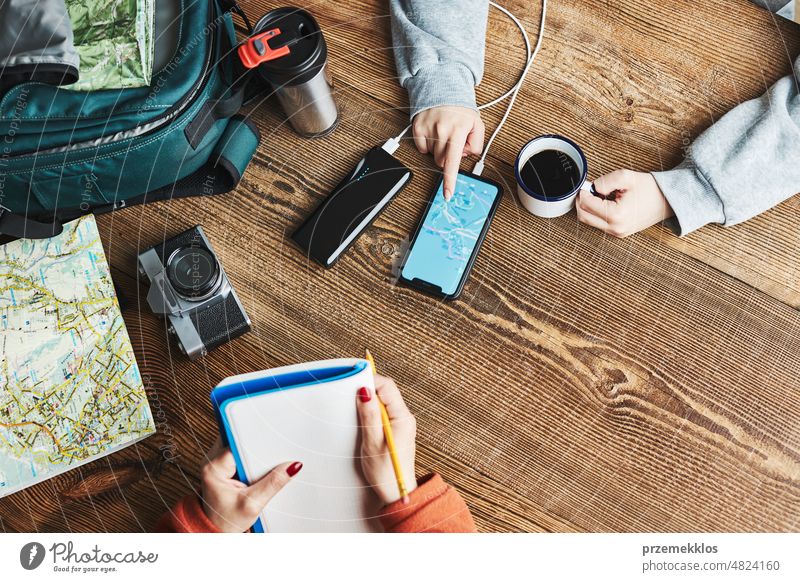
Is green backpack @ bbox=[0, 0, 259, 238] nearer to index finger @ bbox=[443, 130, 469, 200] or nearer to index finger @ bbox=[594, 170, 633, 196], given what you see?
index finger @ bbox=[443, 130, 469, 200]

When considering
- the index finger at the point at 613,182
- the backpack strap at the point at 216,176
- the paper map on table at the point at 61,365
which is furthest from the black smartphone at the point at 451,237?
the paper map on table at the point at 61,365

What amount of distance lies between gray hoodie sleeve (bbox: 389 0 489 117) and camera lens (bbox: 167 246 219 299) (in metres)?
0.28

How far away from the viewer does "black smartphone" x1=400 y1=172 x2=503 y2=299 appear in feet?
2.02

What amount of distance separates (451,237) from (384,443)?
9.1 inches

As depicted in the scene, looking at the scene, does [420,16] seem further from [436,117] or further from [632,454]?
[632,454]

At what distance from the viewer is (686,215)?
598mm

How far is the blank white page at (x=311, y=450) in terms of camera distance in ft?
1.76

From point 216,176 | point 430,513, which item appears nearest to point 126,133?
point 216,176

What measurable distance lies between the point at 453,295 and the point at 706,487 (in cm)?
32

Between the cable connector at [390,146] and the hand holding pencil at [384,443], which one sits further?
the cable connector at [390,146]

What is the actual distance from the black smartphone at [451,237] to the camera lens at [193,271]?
0.66 feet

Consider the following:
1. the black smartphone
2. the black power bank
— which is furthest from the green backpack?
the black smartphone

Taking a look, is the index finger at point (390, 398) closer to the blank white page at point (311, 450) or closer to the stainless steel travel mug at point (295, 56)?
the blank white page at point (311, 450)
